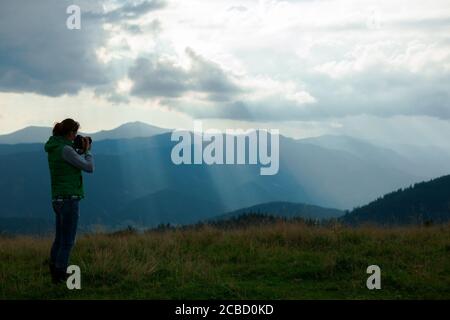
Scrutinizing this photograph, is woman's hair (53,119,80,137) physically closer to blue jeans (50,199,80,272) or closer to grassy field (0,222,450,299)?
blue jeans (50,199,80,272)

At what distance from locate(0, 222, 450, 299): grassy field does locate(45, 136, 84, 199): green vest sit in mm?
1560

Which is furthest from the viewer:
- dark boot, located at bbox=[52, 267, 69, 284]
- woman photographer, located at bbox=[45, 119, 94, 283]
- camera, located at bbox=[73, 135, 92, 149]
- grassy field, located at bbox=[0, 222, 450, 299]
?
camera, located at bbox=[73, 135, 92, 149]

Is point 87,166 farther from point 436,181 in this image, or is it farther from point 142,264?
point 436,181

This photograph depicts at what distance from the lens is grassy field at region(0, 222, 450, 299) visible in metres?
9.61

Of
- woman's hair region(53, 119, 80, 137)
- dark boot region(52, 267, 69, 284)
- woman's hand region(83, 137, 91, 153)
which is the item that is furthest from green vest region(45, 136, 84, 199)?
dark boot region(52, 267, 69, 284)

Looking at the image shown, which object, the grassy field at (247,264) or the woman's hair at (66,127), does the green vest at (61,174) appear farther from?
the grassy field at (247,264)

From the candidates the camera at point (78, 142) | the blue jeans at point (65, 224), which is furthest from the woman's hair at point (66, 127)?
the blue jeans at point (65, 224)

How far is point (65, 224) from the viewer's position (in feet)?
33.0

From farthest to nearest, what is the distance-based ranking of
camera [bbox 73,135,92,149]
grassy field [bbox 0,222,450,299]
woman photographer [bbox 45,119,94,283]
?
camera [bbox 73,135,92,149] → woman photographer [bbox 45,119,94,283] → grassy field [bbox 0,222,450,299]

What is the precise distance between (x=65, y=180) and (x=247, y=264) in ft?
13.0

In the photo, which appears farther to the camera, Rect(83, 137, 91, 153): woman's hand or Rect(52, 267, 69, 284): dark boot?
Rect(83, 137, 91, 153): woman's hand

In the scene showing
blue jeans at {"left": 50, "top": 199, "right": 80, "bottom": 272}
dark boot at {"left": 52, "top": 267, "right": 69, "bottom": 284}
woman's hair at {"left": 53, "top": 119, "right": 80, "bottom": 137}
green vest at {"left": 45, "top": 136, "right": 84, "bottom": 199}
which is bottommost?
dark boot at {"left": 52, "top": 267, "right": 69, "bottom": 284}

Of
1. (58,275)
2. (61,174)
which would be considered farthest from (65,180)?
(58,275)
